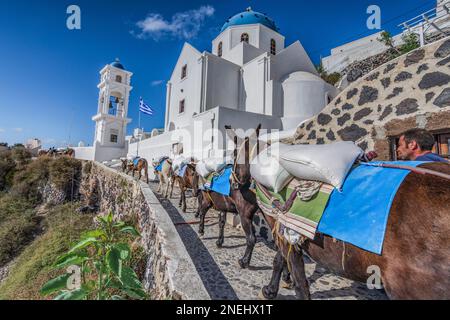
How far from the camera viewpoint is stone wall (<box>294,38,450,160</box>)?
3.39 metres

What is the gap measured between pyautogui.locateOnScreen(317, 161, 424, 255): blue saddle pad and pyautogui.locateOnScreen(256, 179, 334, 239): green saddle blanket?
0.06m

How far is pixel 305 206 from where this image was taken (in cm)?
201

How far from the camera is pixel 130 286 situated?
2619 millimetres

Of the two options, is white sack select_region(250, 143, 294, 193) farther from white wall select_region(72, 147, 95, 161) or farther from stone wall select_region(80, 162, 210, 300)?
white wall select_region(72, 147, 95, 161)

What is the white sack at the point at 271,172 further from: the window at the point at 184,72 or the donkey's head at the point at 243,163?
the window at the point at 184,72

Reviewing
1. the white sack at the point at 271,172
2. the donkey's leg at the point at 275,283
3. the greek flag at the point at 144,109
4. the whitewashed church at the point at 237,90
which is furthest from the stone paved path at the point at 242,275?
the greek flag at the point at 144,109

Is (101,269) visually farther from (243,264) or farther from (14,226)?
(14,226)

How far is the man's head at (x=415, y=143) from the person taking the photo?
83.0 inches

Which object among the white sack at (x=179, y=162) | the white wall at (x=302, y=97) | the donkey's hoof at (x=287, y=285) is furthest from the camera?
the white wall at (x=302, y=97)

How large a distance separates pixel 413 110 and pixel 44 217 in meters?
21.5

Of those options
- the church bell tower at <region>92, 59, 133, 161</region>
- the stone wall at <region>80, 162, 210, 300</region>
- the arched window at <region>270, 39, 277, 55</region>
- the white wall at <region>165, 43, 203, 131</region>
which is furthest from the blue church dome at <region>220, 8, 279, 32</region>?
the stone wall at <region>80, 162, 210, 300</region>

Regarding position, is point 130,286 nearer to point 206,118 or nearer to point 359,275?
point 359,275

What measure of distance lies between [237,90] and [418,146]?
59.8 ft
